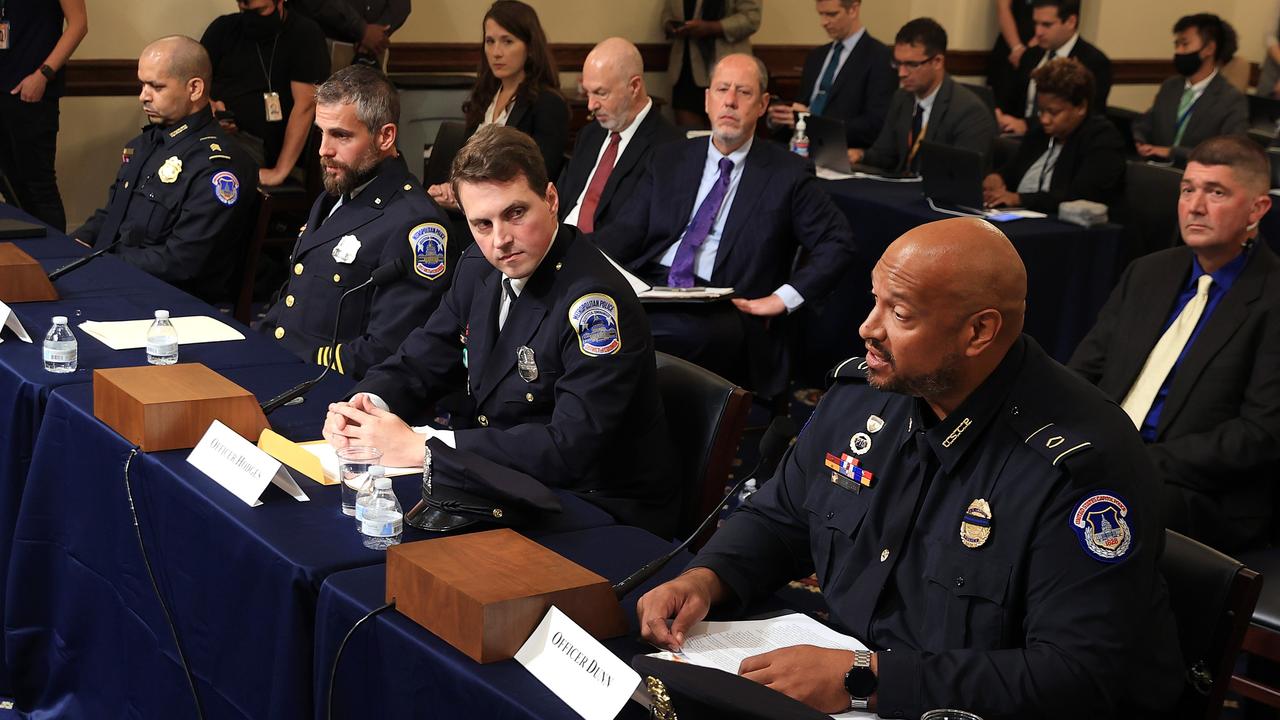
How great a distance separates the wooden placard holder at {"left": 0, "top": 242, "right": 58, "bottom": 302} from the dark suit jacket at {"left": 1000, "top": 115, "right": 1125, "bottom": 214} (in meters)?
3.49

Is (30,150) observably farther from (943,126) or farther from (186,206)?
(943,126)

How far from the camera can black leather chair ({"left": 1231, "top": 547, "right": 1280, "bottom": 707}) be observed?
2.31 meters

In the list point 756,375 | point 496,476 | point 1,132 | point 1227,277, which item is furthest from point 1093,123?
point 1,132

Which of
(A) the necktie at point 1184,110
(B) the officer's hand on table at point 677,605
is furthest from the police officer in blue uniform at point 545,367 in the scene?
(A) the necktie at point 1184,110

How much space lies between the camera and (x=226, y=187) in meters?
4.03

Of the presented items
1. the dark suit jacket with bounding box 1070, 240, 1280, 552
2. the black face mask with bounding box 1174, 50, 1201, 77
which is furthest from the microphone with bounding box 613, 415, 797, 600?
the black face mask with bounding box 1174, 50, 1201, 77

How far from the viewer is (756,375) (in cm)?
402

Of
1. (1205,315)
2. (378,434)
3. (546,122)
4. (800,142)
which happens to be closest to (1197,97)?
(800,142)

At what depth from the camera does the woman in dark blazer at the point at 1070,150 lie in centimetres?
501

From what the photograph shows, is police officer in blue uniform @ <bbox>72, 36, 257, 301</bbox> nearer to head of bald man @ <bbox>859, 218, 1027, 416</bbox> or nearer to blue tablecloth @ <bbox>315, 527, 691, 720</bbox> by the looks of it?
blue tablecloth @ <bbox>315, 527, 691, 720</bbox>

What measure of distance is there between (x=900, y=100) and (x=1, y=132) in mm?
3964

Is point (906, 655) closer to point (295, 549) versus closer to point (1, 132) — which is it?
point (295, 549)

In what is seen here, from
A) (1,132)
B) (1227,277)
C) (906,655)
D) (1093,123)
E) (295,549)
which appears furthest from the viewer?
(1,132)

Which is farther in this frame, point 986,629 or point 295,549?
point 295,549
